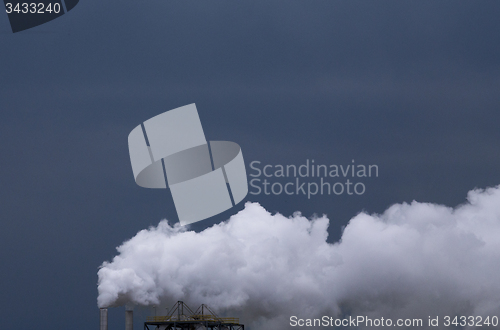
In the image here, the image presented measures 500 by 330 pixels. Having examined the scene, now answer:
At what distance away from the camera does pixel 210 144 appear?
7981cm

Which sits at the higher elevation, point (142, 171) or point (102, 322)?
point (142, 171)

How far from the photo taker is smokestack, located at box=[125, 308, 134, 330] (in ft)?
264

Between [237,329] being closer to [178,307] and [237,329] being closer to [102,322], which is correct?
[178,307]

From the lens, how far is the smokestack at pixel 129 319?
3170 inches

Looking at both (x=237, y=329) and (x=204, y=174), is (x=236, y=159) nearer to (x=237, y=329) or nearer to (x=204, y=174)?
(x=204, y=174)

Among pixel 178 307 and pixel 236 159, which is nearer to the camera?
pixel 236 159

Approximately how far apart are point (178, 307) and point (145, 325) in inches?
191

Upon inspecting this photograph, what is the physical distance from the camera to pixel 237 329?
8894 centimetres

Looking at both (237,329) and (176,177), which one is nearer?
(176,177)

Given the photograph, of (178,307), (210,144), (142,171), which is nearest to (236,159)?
(210,144)

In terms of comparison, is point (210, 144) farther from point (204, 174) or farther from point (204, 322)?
point (204, 322)

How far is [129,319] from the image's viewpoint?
8119 centimetres

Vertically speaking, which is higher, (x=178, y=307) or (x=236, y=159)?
(x=236, y=159)

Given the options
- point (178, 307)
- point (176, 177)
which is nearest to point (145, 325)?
point (178, 307)
